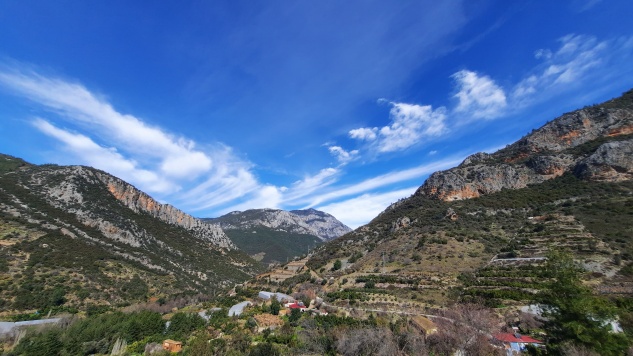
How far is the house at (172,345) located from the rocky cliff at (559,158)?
257ft

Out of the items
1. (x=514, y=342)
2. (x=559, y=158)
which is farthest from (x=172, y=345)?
(x=559, y=158)

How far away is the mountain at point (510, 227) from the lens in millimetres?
36688

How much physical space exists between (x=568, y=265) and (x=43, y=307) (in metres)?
59.9

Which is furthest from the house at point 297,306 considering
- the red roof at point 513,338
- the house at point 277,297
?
the red roof at point 513,338

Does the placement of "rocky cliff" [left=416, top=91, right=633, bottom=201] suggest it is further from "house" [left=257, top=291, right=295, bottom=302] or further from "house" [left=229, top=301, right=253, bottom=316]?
"house" [left=229, top=301, right=253, bottom=316]

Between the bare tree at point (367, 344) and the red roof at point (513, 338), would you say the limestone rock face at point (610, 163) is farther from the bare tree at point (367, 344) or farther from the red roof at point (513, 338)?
the bare tree at point (367, 344)

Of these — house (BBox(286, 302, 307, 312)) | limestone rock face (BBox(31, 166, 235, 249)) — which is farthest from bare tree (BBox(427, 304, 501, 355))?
limestone rock face (BBox(31, 166, 235, 249))

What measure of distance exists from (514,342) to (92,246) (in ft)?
247

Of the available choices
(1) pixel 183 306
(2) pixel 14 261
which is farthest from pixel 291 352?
(2) pixel 14 261

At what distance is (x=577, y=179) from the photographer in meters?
68.4

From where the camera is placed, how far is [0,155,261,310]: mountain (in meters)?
45.8

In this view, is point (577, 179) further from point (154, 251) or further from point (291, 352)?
point (154, 251)

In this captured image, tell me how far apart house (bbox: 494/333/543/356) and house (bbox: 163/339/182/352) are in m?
27.1

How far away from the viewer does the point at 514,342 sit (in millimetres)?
20625
